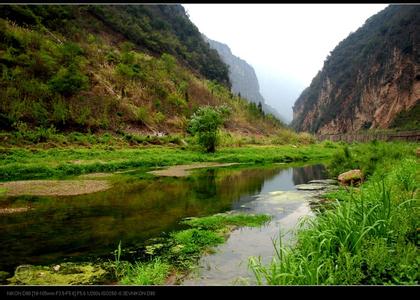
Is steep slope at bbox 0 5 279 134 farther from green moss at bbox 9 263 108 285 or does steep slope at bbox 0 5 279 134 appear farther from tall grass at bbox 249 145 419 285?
tall grass at bbox 249 145 419 285

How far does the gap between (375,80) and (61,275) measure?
9288 centimetres

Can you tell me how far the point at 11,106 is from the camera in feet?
100

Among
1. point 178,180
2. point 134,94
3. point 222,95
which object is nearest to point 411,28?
point 222,95

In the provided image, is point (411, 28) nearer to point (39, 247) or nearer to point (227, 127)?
point (227, 127)

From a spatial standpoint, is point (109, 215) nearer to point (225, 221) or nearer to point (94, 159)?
point (225, 221)

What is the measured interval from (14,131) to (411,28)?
75677mm

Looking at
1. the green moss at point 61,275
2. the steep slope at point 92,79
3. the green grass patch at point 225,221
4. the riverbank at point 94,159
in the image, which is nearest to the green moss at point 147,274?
the green moss at point 61,275

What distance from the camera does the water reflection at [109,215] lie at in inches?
326

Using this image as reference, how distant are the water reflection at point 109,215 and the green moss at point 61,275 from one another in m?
0.46

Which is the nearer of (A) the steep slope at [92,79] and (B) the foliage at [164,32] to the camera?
(A) the steep slope at [92,79]

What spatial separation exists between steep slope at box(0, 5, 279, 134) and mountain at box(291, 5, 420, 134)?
978 inches

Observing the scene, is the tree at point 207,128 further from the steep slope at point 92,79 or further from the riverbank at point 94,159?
the steep slope at point 92,79

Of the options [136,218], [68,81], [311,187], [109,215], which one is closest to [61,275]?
[136,218]

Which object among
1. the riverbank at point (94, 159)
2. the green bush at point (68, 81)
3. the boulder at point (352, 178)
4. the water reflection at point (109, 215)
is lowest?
the water reflection at point (109, 215)
